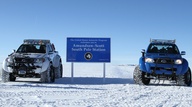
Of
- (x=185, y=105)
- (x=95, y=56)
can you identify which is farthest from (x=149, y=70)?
(x=185, y=105)

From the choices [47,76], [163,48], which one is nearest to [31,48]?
[47,76]

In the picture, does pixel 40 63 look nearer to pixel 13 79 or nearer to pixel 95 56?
pixel 13 79

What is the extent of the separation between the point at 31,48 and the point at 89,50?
8.72 ft

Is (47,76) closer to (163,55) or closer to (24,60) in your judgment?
(24,60)

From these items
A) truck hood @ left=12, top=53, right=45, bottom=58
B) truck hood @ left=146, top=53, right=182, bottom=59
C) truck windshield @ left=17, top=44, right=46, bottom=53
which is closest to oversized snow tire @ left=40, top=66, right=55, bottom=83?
truck hood @ left=12, top=53, right=45, bottom=58

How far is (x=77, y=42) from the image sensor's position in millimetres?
17250

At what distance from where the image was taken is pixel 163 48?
16.1m

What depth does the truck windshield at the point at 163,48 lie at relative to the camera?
52.5 feet

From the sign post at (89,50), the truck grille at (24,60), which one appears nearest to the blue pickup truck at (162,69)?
the sign post at (89,50)

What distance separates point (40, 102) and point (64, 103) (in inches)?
23.1

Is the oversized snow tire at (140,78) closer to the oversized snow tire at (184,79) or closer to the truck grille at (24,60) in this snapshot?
the oversized snow tire at (184,79)

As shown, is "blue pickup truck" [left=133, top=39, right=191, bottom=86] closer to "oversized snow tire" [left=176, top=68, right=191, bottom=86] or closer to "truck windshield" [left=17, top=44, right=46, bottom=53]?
"oversized snow tire" [left=176, top=68, right=191, bottom=86]

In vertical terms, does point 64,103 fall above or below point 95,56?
below

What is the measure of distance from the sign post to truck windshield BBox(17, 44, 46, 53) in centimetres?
123
